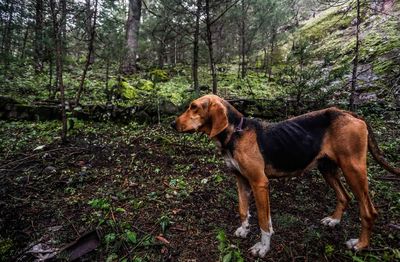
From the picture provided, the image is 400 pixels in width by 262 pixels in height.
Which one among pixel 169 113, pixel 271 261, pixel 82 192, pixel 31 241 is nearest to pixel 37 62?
pixel 169 113

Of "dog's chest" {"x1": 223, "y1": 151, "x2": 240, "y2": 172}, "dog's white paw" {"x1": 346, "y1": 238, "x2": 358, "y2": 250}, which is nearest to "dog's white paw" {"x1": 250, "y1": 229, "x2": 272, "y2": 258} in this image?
"dog's chest" {"x1": 223, "y1": 151, "x2": 240, "y2": 172}

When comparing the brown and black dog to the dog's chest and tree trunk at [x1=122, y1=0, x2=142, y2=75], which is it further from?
tree trunk at [x1=122, y1=0, x2=142, y2=75]

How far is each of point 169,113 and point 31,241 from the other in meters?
5.71

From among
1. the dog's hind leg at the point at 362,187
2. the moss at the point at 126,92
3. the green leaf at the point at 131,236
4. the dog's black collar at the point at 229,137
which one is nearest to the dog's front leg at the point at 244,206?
the dog's black collar at the point at 229,137

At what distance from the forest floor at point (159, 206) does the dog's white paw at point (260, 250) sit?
0.07 meters

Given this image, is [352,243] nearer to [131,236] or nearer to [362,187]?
[362,187]

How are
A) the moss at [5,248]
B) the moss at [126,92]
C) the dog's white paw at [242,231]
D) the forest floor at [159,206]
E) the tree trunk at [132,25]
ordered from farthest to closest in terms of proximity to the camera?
the tree trunk at [132,25]
the moss at [126,92]
the dog's white paw at [242,231]
the forest floor at [159,206]
the moss at [5,248]

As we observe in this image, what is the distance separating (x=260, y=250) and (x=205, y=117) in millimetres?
1809

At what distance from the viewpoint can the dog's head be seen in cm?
342

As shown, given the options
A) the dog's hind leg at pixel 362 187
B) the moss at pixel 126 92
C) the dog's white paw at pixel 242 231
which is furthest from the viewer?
the moss at pixel 126 92

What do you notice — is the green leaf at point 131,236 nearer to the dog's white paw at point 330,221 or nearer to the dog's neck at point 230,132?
the dog's neck at point 230,132

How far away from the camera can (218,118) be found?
3418mm

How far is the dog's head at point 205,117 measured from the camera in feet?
11.2

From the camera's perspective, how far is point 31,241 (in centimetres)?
372
